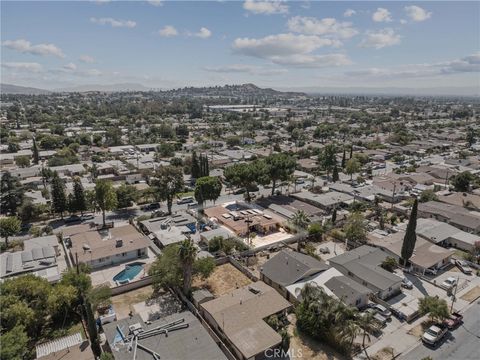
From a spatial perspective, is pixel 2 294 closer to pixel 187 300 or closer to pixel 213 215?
pixel 187 300

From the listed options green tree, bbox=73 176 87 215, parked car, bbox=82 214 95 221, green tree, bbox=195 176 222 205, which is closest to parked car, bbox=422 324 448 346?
green tree, bbox=195 176 222 205

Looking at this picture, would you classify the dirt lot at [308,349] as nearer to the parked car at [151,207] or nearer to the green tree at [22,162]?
the parked car at [151,207]

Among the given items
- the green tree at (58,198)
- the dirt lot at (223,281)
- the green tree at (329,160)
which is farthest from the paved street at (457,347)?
the green tree at (58,198)

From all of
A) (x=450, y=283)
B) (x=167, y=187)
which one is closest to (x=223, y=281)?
(x=167, y=187)

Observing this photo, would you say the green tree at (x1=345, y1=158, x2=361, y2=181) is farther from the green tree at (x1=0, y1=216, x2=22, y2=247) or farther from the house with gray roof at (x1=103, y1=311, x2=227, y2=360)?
the green tree at (x1=0, y1=216, x2=22, y2=247)

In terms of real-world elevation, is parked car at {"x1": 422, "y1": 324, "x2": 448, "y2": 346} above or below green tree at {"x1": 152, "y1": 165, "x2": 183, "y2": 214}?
below

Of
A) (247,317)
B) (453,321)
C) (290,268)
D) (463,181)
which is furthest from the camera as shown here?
(463,181)

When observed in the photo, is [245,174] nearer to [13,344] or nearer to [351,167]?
[351,167]
